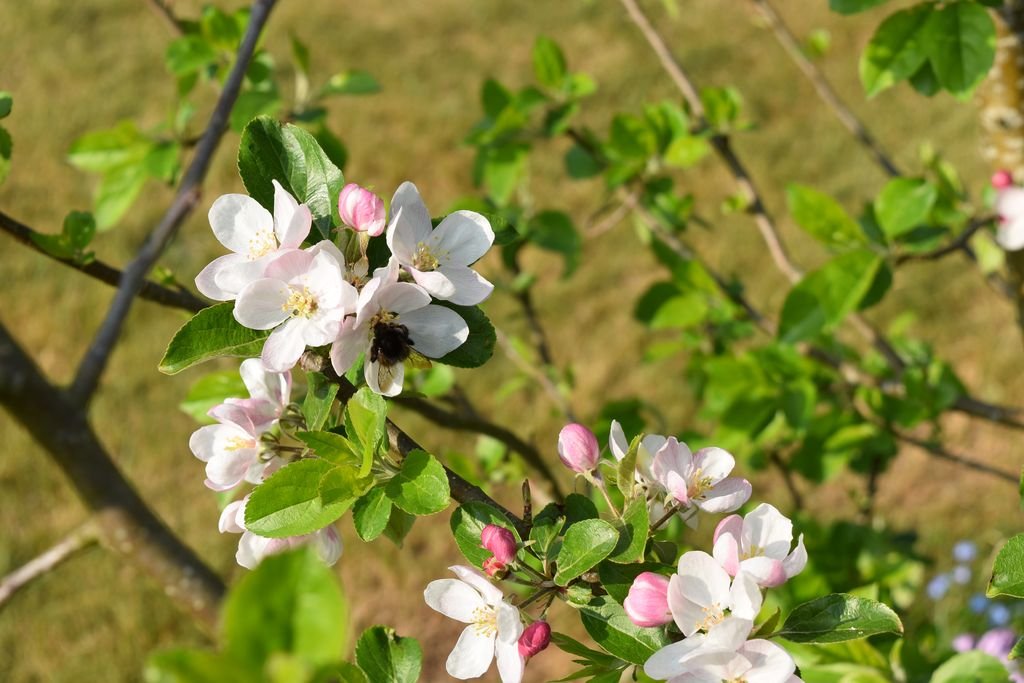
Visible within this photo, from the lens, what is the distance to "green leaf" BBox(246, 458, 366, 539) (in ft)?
2.82

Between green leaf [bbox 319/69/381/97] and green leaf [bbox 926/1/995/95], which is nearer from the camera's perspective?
green leaf [bbox 926/1/995/95]

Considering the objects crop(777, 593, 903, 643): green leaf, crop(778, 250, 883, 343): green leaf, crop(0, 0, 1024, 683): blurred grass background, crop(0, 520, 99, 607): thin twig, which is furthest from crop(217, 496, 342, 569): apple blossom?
crop(0, 0, 1024, 683): blurred grass background

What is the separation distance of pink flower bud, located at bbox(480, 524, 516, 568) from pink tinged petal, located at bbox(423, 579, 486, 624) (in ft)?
0.27

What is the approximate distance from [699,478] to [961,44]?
0.89 m

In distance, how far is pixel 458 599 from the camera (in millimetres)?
928

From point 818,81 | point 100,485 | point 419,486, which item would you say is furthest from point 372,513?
point 818,81

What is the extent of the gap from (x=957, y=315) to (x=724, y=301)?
226cm

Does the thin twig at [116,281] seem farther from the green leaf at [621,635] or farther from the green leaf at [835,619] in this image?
the green leaf at [835,619]

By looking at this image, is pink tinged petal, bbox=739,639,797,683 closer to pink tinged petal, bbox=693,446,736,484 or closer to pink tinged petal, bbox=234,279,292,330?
pink tinged petal, bbox=693,446,736,484

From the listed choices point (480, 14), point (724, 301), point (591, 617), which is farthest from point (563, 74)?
point (480, 14)

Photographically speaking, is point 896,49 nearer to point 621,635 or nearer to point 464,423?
point 464,423

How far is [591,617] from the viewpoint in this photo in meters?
0.86

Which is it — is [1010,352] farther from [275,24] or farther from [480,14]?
[275,24]

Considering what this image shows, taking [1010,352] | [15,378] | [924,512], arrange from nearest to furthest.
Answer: [15,378]
[924,512]
[1010,352]
